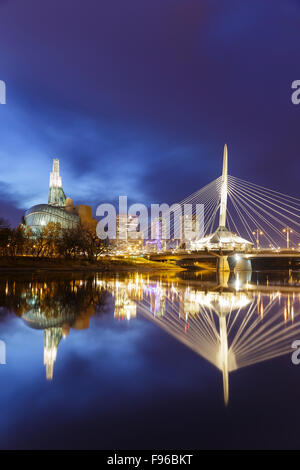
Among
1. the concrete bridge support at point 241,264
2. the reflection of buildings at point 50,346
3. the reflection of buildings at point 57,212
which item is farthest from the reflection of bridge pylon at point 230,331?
the reflection of buildings at point 57,212

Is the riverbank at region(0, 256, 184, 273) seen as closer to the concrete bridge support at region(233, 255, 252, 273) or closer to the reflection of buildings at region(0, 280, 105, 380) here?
the concrete bridge support at region(233, 255, 252, 273)

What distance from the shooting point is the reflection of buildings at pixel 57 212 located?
128 metres

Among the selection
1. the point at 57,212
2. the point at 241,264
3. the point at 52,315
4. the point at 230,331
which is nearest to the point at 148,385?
the point at 230,331

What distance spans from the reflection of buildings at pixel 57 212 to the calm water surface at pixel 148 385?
108343mm

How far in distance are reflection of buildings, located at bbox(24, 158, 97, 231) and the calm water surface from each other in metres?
108

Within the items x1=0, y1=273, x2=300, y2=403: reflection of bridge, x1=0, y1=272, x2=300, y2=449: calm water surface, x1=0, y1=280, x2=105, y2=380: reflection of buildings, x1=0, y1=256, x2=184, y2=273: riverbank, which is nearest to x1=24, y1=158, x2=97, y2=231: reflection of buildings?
x1=0, y1=256, x2=184, y2=273: riverbank

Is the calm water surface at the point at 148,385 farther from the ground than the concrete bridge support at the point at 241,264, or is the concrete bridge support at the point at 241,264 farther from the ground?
the concrete bridge support at the point at 241,264

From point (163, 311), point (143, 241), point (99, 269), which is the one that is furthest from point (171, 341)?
point (143, 241)

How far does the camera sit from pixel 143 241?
167875mm

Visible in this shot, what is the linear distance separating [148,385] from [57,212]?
13075 centimetres

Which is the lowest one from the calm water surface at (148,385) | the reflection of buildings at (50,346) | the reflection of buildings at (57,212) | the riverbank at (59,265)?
the calm water surface at (148,385)

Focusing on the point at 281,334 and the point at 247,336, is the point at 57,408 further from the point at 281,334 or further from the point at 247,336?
the point at 281,334

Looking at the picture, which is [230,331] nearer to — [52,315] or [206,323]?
[206,323]

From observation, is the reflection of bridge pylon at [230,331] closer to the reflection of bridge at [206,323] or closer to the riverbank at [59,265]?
the reflection of bridge at [206,323]
